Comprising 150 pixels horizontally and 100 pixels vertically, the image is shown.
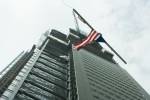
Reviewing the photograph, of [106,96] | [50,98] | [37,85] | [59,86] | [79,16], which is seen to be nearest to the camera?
[50,98]

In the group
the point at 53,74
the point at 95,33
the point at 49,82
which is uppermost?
the point at 95,33

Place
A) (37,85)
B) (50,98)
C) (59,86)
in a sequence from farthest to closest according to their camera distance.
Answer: (59,86)
(37,85)
(50,98)

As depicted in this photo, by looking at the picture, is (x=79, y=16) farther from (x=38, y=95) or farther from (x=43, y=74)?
(x=38, y=95)

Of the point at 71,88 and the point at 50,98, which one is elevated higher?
the point at 71,88

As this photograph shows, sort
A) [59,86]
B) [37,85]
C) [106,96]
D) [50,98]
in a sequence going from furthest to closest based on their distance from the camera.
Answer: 1. [106,96]
2. [59,86]
3. [37,85]
4. [50,98]

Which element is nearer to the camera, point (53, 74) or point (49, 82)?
point (49, 82)

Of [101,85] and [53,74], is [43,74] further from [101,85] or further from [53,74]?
[101,85]

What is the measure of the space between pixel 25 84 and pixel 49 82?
3.24m

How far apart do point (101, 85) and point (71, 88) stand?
23.3 ft

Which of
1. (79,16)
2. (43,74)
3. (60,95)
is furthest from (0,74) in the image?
(60,95)

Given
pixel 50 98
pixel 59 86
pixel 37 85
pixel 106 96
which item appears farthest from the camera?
pixel 106 96

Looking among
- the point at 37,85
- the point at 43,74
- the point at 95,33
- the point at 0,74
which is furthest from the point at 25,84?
the point at 0,74

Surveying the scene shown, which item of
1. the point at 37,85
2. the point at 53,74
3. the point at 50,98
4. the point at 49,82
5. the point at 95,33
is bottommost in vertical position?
the point at 50,98

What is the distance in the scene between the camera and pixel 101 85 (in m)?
31.9
